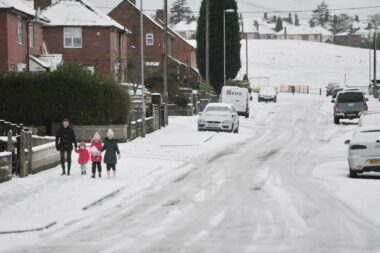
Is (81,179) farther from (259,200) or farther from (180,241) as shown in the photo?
(180,241)

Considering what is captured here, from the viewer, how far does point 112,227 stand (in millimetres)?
14133

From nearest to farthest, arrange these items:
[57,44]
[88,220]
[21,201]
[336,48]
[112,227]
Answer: [112,227] → [88,220] → [21,201] → [57,44] → [336,48]

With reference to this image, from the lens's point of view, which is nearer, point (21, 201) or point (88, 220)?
point (88, 220)

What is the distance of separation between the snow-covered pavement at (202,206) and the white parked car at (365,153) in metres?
0.40

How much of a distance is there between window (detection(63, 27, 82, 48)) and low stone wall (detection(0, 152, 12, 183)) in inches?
1550

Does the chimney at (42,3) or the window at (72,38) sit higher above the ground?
the chimney at (42,3)

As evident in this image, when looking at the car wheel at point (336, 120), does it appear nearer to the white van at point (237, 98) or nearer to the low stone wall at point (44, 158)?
the white van at point (237, 98)

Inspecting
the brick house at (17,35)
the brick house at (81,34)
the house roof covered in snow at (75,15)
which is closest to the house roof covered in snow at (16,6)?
the brick house at (17,35)

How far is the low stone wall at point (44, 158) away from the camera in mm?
23672

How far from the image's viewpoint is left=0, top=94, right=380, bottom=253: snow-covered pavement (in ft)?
41.0

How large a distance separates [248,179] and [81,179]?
15.2 feet

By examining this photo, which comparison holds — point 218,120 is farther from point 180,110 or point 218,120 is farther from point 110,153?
point 110,153

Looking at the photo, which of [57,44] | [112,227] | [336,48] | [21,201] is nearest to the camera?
[112,227]

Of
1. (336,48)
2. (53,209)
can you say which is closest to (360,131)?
(53,209)
